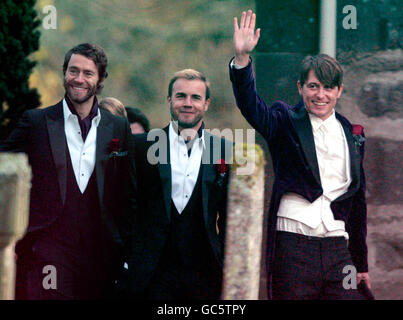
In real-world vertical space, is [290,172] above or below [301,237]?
above

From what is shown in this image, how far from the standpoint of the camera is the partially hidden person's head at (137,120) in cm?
462

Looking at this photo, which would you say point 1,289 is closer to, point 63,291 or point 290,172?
point 63,291

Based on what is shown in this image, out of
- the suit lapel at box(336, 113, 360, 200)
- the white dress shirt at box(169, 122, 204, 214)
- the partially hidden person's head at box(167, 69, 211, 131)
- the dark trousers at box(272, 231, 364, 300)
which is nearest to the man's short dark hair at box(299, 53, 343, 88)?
the suit lapel at box(336, 113, 360, 200)

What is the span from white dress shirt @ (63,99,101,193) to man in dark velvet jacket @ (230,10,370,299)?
2.64ft

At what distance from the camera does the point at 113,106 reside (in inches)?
167

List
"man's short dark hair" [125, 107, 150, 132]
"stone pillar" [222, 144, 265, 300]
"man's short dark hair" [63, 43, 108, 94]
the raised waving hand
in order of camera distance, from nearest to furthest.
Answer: "stone pillar" [222, 144, 265, 300]
the raised waving hand
"man's short dark hair" [63, 43, 108, 94]
"man's short dark hair" [125, 107, 150, 132]

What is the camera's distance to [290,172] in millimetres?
3328

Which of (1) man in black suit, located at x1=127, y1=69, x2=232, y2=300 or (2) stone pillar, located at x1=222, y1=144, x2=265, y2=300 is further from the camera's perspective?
(1) man in black suit, located at x1=127, y1=69, x2=232, y2=300

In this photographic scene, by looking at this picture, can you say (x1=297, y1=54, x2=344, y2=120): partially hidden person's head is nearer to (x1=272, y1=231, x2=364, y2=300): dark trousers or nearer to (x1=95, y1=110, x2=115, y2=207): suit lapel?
(x1=272, y1=231, x2=364, y2=300): dark trousers

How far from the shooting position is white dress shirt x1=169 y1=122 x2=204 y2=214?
3.32 m

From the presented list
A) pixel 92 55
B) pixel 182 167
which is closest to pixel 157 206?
pixel 182 167

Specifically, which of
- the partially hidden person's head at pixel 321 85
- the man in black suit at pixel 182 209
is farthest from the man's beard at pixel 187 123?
the partially hidden person's head at pixel 321 85
